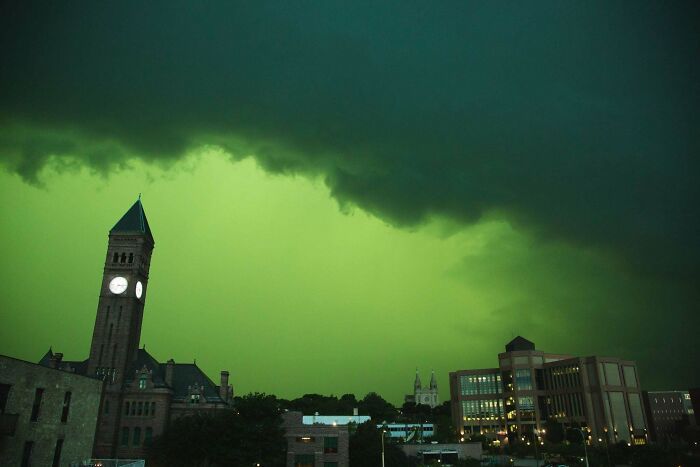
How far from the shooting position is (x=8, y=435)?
124 feet

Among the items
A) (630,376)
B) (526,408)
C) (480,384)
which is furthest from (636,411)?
(480,384)

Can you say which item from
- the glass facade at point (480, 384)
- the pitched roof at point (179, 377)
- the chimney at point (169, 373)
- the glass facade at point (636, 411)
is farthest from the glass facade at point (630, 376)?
the chimney at point (169, 373)

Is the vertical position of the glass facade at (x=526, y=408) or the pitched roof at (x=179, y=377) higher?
the pitched roof at (x=179, y=377)

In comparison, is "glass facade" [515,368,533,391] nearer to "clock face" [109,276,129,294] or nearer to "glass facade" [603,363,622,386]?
"glass facade" [603,363,622,386]

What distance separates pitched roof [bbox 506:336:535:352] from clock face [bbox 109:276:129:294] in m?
136

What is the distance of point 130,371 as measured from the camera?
313 ft

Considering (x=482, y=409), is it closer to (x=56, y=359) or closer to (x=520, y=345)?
(x=520, y=345)

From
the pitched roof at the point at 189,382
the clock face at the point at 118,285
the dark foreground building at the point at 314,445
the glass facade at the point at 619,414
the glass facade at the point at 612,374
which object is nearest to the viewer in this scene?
the dark foreground building at the point at 314,445

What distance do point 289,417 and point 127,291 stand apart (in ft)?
138

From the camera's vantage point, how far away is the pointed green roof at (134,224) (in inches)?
4085

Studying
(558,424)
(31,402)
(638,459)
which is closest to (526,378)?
(558,424)

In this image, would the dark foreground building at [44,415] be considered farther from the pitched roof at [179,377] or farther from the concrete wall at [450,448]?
the concrete wall at [450,448]

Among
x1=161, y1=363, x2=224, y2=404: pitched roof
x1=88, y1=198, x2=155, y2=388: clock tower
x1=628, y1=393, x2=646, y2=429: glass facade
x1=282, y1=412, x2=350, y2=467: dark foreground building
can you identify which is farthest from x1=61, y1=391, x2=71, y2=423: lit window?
x1=628, y1=393, x2=646, y2=429: glass facade

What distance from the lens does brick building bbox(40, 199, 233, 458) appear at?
292 feet
